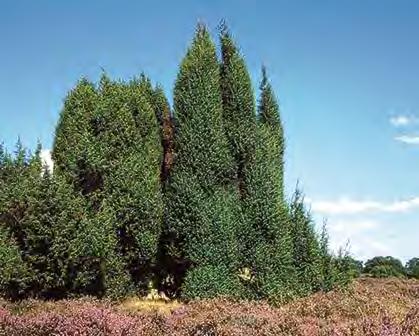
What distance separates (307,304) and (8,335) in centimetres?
576

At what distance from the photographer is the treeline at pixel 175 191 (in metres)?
18.0

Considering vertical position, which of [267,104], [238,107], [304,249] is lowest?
[304,249]

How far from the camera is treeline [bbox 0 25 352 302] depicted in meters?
18.0

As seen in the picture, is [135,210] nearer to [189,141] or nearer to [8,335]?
[189,141]

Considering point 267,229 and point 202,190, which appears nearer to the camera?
Answer: point 202,190

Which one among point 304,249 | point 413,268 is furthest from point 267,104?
point 413,268

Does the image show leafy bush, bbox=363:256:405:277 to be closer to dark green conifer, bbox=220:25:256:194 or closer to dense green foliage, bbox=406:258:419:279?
dense green foliage, bbox=406:258:419:279

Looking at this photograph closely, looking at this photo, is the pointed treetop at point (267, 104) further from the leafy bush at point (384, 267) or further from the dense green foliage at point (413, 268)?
the dense green foliage at point (413, 268)

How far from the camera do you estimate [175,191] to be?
1966cm

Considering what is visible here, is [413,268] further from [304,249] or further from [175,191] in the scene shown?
[175,191]

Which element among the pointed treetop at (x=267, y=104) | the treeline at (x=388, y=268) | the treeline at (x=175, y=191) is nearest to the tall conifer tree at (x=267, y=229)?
the treeline at (x=175, y=191)

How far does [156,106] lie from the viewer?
21516 mm

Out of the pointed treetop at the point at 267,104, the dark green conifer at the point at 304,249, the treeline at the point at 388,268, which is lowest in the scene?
the dark green conifer at the point at 304,249

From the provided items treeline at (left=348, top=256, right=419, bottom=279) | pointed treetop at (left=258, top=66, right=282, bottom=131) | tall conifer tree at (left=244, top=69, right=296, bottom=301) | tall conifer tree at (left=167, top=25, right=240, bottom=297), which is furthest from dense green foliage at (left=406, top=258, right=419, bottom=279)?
tall conifer tree at (left=167, top=25, right=240, bottom=297)
